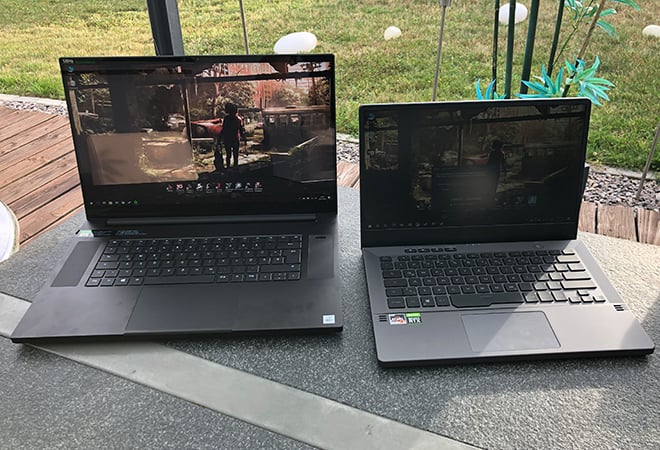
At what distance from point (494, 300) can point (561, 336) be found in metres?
0.09

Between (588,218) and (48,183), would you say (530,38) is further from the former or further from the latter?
(48,183)

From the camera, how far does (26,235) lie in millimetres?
1109

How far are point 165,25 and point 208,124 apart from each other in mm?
750

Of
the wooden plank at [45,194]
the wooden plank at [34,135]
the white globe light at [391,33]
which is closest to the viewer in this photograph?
the wooden plank at [45,194]

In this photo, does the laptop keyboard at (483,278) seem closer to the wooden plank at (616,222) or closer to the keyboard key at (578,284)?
the keyboard key at (578,284)

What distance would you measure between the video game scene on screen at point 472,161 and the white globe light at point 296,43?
4.62 ft

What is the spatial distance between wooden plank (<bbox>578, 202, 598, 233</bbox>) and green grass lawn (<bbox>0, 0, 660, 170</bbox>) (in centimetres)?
100

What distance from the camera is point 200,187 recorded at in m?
0.93

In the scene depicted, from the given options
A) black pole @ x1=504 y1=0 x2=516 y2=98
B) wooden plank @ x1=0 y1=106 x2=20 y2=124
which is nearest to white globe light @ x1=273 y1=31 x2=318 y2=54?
wooden plank @ x1=0 y1=106 x2=20 y2=124

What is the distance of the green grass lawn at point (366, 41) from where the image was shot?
7.29 ft

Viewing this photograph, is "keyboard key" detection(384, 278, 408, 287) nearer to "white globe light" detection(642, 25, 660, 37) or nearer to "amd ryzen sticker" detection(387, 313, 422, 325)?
"amd ryzen sticker" detection(387, 313, 422, 325)

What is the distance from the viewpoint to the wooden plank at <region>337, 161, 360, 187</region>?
4.23 ft

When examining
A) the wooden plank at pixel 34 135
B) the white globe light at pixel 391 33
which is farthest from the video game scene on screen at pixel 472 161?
the white globe light at pixel 391 33

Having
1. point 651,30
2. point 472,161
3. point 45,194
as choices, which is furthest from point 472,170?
point 651,30
